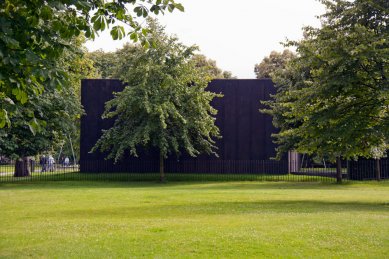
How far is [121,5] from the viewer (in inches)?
340

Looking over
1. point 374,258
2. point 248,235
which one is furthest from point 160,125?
point 374,258

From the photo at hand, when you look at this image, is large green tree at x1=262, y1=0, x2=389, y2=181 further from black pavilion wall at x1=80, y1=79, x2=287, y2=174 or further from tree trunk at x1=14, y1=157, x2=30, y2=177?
tree trunk at x1=14, y1=157, x2=30, y2=177

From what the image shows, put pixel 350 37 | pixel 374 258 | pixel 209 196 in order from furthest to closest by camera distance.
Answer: pixel 209 196, pixel 350 37, pixel 374 258

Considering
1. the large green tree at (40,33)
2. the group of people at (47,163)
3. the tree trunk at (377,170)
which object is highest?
the large green tree at (40,33)

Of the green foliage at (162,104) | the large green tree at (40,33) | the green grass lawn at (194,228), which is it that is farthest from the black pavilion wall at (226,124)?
the large green tree at (40,33)

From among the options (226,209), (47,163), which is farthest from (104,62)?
(226,209)

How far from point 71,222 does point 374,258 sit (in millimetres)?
7775

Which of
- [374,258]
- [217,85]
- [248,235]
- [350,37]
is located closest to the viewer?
[374,258]

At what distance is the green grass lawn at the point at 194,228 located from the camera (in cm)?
1034

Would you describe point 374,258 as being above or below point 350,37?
below

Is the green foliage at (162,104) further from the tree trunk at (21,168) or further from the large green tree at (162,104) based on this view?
the tree trunk at (21,168)

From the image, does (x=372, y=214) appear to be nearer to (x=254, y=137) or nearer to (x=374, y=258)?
(x=374, y=258)

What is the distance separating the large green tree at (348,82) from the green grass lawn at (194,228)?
2455 millimetres

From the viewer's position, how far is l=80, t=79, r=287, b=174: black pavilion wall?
43.2 metres
